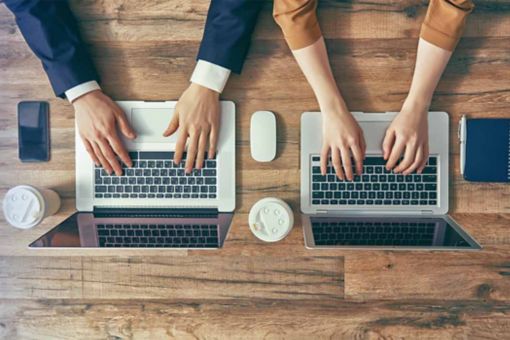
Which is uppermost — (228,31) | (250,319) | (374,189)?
(228,31)

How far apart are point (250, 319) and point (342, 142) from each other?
441 millimetres

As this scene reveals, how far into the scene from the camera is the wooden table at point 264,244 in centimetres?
104

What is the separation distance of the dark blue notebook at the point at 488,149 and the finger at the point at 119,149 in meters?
0.74

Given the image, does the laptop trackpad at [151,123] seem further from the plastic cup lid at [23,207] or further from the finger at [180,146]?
the plastic cup lid at [23,207]

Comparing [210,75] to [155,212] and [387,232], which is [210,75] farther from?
[387,232]

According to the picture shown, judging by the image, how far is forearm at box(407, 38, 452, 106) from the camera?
3.32 feet

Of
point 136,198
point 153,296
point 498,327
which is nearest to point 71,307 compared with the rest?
point 153,296

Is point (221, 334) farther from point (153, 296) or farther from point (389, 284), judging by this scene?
point (389, 284)

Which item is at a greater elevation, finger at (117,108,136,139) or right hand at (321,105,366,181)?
finger at (117,108,136,139)

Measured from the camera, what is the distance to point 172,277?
A: 106cm

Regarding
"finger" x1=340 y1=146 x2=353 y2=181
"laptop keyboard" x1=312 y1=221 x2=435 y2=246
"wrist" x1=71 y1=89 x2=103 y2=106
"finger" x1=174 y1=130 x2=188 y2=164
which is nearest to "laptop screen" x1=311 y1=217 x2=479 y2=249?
"laptop keyboard" x1=312 y1=221 x2=435 y2=246

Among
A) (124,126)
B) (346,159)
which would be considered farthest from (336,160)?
(124,126)

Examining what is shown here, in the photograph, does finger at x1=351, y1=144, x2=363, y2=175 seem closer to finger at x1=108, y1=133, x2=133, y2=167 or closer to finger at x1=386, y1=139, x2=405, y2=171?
finger at x1=386, y1=139, x2=405, y2=171

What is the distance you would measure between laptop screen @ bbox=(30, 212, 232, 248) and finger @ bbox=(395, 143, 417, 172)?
0.40m
